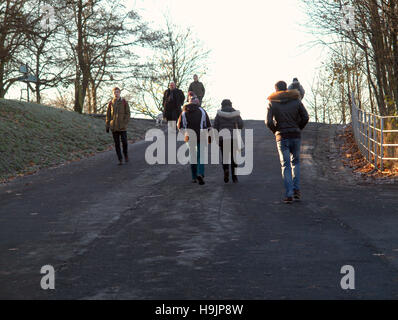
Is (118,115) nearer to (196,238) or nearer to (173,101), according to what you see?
(173,101)

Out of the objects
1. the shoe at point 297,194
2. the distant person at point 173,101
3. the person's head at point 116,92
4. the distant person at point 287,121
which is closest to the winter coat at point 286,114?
the distant person at point 287,121

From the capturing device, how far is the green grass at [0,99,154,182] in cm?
1867

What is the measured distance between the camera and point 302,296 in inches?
212

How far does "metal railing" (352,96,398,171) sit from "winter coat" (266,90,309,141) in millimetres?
4960

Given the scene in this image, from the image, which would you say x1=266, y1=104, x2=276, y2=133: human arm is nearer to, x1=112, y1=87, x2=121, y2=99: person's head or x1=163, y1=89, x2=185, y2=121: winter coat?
x1=112, y1=87, x2=121, y2=99: person's head

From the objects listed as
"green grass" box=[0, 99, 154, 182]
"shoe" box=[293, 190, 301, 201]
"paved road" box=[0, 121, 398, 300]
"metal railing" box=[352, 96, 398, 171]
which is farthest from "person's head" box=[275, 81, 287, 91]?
"green grass" box=[0, 99, 154, 182]

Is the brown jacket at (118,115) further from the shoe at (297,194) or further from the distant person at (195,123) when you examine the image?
the shoe at (297,194)

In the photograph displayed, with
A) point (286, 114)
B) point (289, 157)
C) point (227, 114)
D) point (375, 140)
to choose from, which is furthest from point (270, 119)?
point (375, 140)

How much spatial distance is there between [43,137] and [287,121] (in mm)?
13442

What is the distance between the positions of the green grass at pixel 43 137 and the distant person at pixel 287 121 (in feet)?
26.2

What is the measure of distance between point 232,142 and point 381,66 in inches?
383

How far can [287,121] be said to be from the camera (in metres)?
11.1
